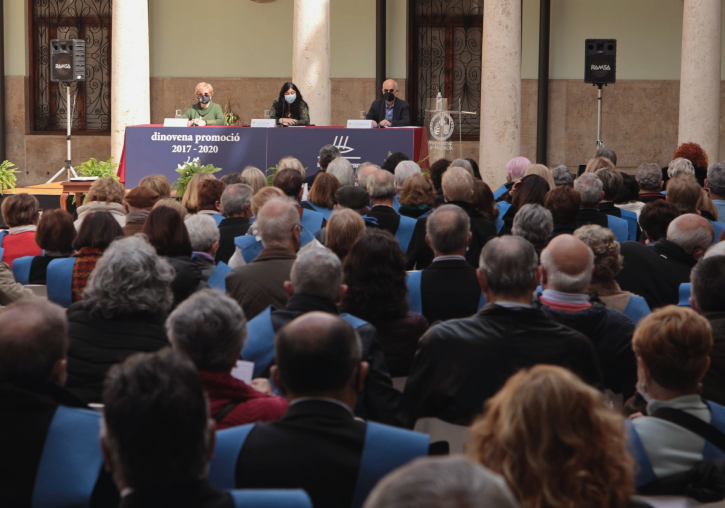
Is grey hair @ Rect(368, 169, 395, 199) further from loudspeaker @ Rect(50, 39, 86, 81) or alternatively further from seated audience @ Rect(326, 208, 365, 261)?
loudspeaker @ Rect(50, 39, 86, 81)

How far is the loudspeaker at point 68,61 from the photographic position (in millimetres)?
13727

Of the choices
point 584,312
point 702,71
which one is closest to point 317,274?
point 584,312

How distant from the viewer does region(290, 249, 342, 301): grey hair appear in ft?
11.4

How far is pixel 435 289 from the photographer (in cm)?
436

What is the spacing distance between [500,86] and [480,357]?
1031 centimetres

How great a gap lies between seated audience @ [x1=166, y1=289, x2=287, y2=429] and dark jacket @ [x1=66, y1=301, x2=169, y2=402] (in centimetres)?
57

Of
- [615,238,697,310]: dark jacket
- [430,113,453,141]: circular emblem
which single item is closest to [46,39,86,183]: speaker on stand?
[430,113,453,141]: circular emblem

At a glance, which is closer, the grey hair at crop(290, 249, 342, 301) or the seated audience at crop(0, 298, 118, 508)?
the seated audience at crop(0, 298, 118, 508)

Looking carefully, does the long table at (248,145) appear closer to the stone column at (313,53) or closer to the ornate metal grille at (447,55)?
the stone column at (313,53)

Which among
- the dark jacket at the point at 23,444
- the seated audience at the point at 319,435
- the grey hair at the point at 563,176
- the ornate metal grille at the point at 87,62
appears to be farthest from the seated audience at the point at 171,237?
the ornate metal grille at the point at 87,62

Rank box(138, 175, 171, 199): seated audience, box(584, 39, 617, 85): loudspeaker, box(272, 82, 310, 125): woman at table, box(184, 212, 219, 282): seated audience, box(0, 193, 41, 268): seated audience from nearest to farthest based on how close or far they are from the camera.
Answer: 1. box(184, 212, 219, 282): seated audience
2. box(0, 193, 41, 268): seated audience
3. box(138, 175, 171, 199): seated audience
4. box(272, 82, 310, 125): woman at table
5. box(584, 39, 617, 85): loudspeaker

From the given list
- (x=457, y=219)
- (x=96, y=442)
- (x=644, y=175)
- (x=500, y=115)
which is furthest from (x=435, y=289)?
(x=500, y=115)

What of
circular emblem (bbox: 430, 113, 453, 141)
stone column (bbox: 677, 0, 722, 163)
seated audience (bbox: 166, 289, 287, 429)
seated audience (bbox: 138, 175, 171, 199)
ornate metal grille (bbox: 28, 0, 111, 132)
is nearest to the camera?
seated audience (bbox: 166, 289, 287, 429)

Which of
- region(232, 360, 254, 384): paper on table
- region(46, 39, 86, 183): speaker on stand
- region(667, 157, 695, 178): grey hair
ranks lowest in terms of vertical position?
region(232, 360, 254, 384): paper on table
